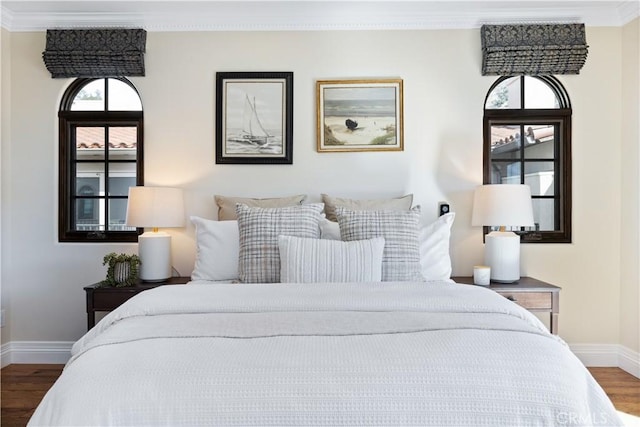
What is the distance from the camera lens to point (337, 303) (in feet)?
5.59

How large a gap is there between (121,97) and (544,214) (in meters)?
3.34

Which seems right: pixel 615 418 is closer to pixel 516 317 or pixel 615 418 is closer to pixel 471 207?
pixel 516 317

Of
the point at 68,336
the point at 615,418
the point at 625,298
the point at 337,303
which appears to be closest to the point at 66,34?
the point at 68,336

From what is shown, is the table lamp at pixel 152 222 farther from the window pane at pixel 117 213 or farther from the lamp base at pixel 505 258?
the lamp base at pixel 505 258

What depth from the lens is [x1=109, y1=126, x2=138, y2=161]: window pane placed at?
10.7 ft

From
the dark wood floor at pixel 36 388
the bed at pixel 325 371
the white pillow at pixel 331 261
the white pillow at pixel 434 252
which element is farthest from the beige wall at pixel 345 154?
the bed at pixel 325 371

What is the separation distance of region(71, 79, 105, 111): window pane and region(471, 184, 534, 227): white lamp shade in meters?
2.94

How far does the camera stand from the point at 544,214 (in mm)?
3236

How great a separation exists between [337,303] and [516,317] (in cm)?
68

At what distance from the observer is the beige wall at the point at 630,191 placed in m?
2.98

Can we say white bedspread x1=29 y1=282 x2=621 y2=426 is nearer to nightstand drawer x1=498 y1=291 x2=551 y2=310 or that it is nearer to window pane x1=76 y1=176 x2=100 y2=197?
nightstand drawer x1=498 y1=291 x2=551 y2=310

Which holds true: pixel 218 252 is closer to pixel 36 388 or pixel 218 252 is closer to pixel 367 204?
pixel 367 204

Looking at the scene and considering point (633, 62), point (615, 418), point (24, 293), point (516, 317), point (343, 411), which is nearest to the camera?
point (343, 411)

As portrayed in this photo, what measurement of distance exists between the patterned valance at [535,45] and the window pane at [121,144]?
2.70 m
